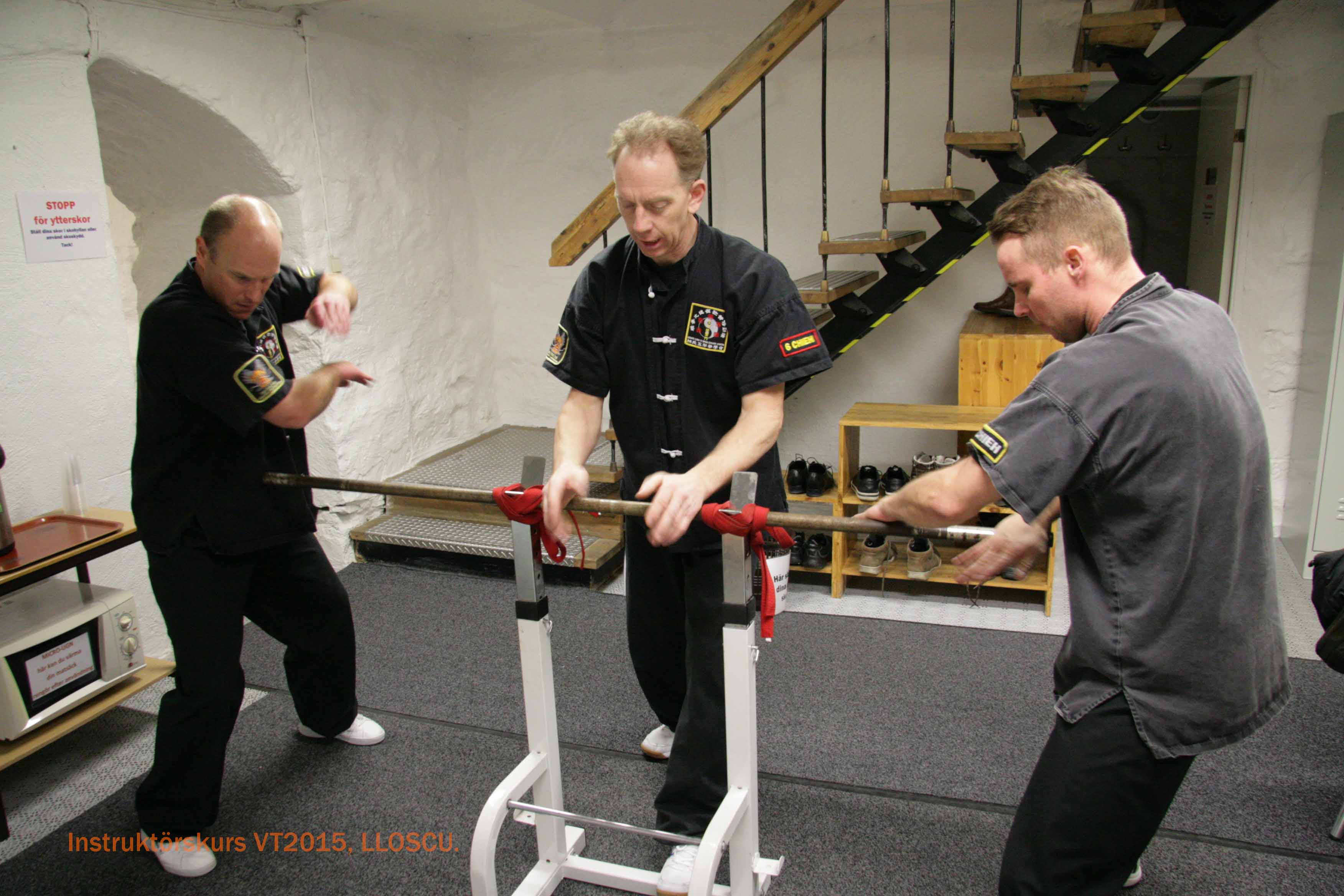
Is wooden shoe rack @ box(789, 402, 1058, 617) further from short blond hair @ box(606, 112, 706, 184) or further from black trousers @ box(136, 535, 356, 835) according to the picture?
black trousers @ box(136, 535, 356, 835)

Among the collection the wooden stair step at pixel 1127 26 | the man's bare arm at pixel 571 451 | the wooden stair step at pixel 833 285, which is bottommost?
the man's bare arm at pixel 571 451

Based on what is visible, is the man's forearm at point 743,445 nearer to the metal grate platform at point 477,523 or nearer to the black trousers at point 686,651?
the black trousers at point 686,651

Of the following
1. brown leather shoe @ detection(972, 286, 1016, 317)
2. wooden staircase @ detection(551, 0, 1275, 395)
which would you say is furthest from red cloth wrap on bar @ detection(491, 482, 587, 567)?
brown leather shoe @ detection(972, 286, 1016, 317)

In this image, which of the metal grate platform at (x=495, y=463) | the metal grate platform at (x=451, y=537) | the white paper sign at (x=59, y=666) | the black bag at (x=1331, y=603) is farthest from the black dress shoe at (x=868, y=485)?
the white paper sign at (x=59, y=666)

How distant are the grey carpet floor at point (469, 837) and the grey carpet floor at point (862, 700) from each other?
4.4 inches

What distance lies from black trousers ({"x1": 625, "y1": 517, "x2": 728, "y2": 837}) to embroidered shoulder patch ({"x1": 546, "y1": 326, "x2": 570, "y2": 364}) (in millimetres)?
439

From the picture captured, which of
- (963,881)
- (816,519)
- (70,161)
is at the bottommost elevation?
(963,881)

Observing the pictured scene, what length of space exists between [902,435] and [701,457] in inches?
116

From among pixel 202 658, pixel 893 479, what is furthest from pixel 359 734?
pixel 893 479

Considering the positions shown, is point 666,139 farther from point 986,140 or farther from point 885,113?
point 885,113

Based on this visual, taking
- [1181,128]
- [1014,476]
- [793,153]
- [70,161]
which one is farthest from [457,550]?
[1181,128]

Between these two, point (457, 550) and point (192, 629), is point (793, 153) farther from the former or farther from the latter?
point (192, 629)

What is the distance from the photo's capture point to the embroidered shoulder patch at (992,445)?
149 centimetres

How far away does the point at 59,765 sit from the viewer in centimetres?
294
